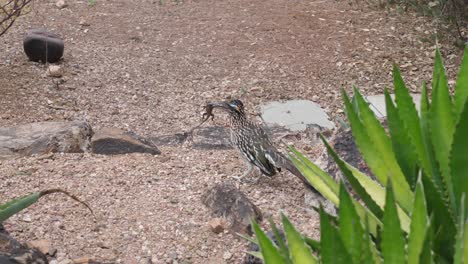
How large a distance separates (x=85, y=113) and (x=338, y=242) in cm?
556

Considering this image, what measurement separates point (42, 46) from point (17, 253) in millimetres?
4678

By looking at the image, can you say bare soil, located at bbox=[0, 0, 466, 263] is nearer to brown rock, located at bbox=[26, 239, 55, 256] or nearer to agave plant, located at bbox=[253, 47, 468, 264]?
brown rock, located at bbox=[26, 239, 55, 256]

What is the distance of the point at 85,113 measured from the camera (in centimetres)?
702

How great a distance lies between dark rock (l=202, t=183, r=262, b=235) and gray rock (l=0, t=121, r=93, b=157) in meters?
1.40

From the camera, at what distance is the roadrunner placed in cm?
487

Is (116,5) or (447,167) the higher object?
(447,167)

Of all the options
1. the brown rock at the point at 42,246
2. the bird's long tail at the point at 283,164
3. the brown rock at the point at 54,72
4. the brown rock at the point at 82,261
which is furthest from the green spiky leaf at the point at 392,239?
the brown rock at the point at 54,72

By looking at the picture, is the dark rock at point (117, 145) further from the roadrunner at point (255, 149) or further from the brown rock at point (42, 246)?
the brown rock at point (42, 246)

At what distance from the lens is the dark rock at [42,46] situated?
303 inches

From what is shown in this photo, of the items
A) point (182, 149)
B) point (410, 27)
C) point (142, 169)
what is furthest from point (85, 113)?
point (410, 27)

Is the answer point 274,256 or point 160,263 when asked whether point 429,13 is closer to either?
point 160,263

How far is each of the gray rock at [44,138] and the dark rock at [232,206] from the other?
4.60 ft

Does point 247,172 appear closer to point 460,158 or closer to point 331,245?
point 460,158

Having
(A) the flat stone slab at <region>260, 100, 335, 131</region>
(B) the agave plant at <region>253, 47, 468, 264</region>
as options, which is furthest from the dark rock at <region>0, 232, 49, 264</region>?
(A) the flat stone slab at <region>260, 100, 335, 131</region>
